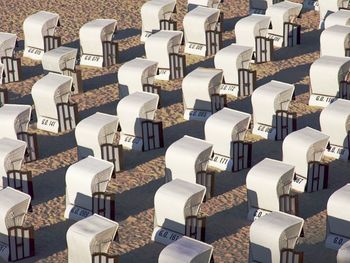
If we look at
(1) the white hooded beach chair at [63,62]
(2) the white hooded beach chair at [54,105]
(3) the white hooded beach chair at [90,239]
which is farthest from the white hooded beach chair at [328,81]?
(3) the white hooded beach chair at [90,239]

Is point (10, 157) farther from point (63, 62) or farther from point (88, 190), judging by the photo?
point (63, 62)

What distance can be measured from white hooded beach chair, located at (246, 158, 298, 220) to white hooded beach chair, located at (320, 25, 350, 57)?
12040 millimetres

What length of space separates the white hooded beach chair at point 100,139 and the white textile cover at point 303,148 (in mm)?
5200

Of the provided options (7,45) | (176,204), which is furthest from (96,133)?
(7,45)

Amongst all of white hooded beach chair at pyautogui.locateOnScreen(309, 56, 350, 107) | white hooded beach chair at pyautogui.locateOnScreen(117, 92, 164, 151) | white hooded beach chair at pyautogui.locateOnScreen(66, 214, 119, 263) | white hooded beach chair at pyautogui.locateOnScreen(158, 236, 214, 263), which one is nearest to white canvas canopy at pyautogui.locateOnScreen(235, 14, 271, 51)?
white hooded beach chair at pyautogui.locateOnScreen(309, 56, 350, 107)

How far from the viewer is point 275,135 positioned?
4878 centimetres

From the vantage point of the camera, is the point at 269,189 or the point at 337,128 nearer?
the point at 269,189

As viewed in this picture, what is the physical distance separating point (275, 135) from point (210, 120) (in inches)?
112

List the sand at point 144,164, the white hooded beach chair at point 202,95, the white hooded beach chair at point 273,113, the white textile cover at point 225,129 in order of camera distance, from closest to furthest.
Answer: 1. the sand at point 144,164
2. the white textile cover at point 225,129
3. the white hooded beach chair at point 273,113
4. the white hooded beach chair at point 202,95

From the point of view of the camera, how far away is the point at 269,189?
42.9 meters

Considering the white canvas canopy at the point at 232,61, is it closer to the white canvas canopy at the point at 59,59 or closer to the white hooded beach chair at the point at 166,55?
the white hooded beach chair at the point at 166,55

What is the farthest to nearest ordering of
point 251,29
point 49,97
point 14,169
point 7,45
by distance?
point 7,45 < point 251,29 < point 49,97 < point 14,169

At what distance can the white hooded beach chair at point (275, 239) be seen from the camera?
39969 mm

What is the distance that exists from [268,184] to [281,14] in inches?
611
